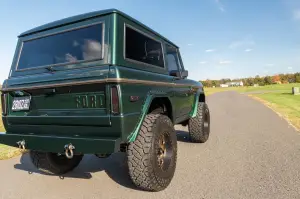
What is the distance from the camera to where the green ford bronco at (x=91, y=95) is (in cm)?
271

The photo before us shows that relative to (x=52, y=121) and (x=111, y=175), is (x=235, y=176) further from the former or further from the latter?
(x=52, y=121)

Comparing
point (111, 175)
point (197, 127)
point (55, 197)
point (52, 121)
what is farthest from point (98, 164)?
point (197, 127)

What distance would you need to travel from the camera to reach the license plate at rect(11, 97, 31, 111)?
3184 millimetres

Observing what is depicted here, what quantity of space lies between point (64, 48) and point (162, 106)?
163 cm

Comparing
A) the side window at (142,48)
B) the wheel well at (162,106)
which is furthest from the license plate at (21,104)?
the wheel well at (162,106)

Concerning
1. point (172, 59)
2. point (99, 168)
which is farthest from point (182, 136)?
point (99, 168)

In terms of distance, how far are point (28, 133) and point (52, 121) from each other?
500 mm

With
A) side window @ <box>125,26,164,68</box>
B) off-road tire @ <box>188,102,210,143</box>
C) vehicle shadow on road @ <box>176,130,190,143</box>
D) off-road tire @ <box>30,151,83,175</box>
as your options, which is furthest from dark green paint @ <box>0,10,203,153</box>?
vehicle shadow on road @ <box>176,130,190,143</box>

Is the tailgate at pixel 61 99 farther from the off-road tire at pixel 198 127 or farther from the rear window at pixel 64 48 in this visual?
the off-road tire at pixel 198 127

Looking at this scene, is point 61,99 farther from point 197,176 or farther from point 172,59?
point 172,59

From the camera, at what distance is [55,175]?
12.9 ft

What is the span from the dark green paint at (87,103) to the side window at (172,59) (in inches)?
50.5

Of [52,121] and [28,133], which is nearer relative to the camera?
[52,121]

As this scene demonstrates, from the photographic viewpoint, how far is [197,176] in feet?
11.8
